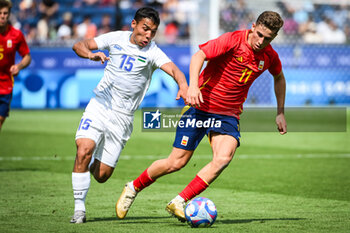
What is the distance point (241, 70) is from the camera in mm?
6383

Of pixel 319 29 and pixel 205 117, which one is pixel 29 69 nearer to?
pixel 319 29

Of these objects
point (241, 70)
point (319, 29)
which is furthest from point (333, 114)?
point (241, 70)

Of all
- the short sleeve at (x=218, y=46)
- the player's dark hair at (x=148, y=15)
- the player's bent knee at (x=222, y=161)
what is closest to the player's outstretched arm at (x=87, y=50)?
the player's dark hair at (x=148, y=15)

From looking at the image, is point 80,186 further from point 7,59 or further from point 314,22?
point 314,22

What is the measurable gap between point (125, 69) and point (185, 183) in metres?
3.07

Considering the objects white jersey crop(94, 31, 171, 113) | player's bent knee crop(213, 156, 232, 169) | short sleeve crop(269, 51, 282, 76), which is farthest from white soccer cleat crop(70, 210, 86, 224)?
short sleeve crop(269, 51, 282, 76)

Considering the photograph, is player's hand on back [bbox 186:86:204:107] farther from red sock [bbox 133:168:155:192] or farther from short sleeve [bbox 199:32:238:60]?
red sock [bbox 133:168:155:192]

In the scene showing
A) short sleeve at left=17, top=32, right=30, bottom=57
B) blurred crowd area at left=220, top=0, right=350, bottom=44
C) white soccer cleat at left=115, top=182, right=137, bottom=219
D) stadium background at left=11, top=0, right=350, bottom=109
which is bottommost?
stadium background at left=11, top=0, right=350, bottom=109

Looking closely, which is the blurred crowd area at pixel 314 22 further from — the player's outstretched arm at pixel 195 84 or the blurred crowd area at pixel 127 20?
the player's outstretched arm at pixel 195 84

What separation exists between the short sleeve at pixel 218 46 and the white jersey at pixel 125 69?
48 centimetres

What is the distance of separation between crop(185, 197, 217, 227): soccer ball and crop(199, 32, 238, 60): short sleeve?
55.0 inches

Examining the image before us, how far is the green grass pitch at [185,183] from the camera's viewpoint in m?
6.11

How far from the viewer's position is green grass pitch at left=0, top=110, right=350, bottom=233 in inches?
241

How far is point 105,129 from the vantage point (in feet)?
21.2
